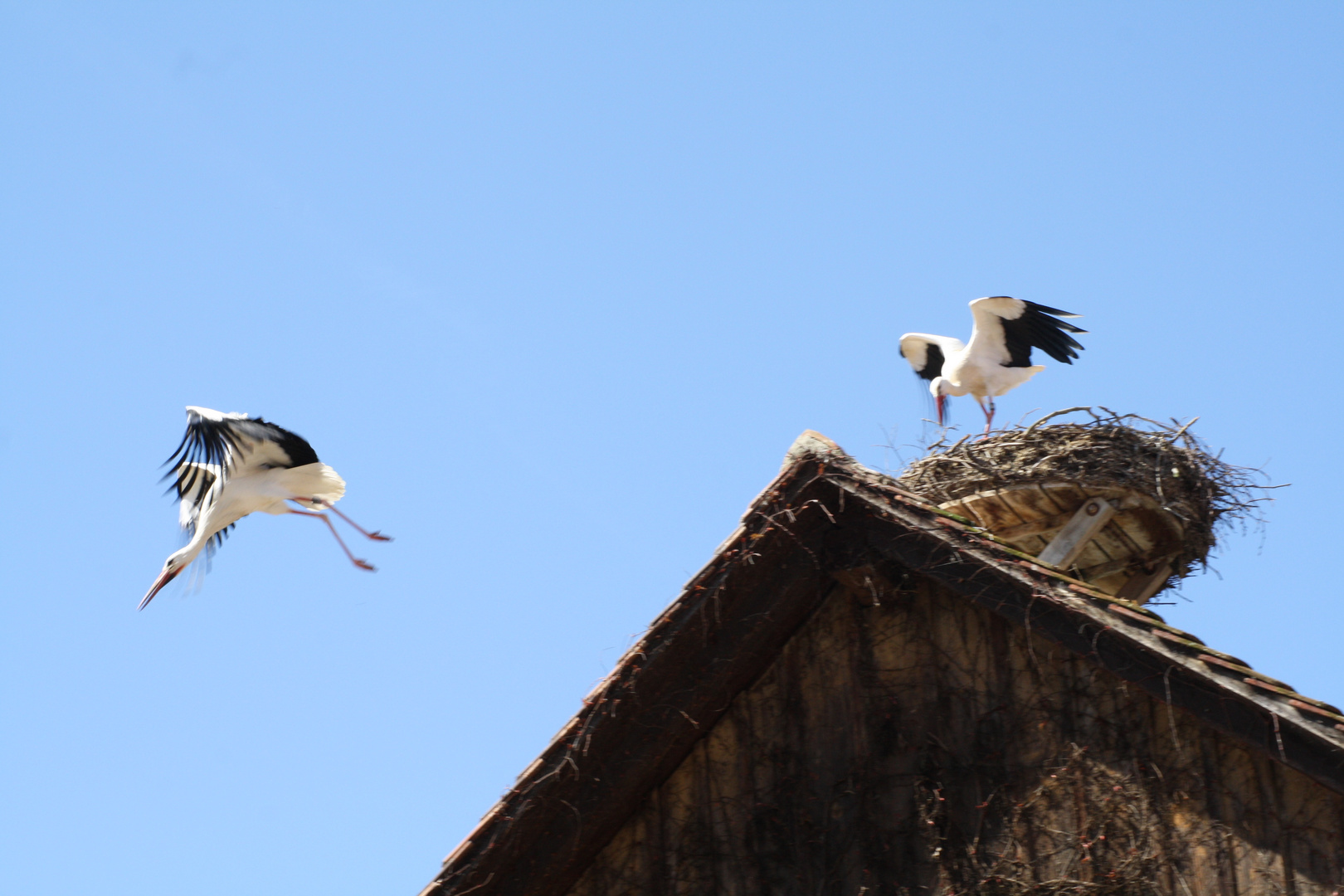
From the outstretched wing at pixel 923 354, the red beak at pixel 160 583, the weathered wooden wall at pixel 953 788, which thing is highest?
the outstretched wing at pixel 923 354

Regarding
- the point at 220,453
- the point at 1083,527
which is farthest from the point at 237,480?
the point at 1083,527

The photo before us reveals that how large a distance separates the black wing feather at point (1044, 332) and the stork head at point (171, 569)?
28.1ft

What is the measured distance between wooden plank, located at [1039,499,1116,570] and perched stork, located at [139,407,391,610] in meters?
6.28

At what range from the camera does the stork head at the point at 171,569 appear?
13.1 metres

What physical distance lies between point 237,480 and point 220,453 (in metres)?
0.84

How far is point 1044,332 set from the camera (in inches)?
550

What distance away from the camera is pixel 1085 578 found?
35.8ft

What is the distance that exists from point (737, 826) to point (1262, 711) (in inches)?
93.3

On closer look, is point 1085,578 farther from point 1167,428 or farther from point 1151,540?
point 1167,428

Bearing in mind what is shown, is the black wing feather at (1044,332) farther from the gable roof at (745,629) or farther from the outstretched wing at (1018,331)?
the gable roof at (745,629)

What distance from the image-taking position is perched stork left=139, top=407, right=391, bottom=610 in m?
11.5

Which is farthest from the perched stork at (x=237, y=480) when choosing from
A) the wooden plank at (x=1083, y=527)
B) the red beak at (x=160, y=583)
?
the wooden plank at (x=1083, y=527)

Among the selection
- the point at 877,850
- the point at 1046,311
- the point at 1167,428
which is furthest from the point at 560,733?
the point at 1046,311

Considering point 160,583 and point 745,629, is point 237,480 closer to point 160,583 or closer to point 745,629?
point 160,583
